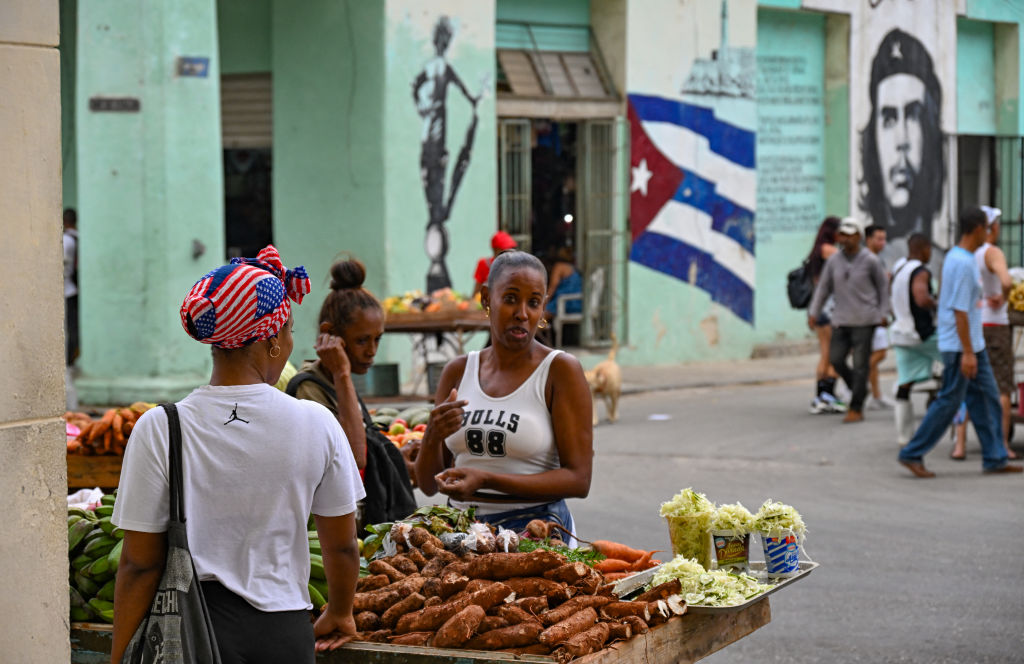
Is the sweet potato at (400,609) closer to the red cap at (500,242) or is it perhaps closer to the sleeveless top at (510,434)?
the sleeveless top at (510,434)

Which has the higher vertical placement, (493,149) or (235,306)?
(493,149)

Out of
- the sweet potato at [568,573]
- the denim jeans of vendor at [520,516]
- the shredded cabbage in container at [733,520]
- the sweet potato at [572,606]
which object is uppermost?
the shredded cabbage in container at [733,520]

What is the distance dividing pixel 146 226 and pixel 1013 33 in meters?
17.9

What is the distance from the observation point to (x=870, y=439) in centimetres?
1348

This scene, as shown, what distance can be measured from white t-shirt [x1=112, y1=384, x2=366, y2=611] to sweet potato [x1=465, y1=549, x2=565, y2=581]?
42.9 inches

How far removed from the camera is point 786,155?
22594 millimetres

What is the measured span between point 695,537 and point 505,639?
39.9 inches

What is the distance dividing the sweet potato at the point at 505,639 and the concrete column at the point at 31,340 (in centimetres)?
118

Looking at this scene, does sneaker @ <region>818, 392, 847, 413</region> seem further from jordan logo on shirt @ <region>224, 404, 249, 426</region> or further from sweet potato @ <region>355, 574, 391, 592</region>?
jordan logo on shirt @ <region>224, 404, 249, 426</region>

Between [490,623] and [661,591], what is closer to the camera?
[490,623]

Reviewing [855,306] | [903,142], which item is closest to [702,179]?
[903,142]

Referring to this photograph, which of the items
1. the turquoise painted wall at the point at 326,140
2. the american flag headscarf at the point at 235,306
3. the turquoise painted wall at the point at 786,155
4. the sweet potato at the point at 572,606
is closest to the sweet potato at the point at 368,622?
the sweet potato at the point at 572,606

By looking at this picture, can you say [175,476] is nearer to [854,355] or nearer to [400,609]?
[400,609]

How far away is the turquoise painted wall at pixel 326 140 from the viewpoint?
16.9 metres
